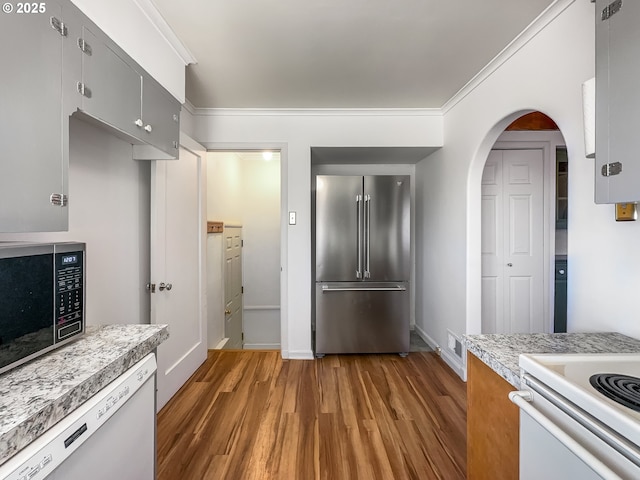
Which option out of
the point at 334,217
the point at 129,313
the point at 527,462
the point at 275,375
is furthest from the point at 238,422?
the point at 334,217

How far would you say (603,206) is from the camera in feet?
4.32

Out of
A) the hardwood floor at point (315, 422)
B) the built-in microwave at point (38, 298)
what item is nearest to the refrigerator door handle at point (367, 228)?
the hardwood floor at point (315, 422)

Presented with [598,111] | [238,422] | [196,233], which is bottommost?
[238,422]

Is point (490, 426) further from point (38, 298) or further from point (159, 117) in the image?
point (159, 117)

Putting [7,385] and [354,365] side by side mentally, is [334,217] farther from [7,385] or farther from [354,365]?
[7,385]

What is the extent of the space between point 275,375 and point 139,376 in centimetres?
183

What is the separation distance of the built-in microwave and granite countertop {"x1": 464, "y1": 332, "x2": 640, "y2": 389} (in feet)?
5.04

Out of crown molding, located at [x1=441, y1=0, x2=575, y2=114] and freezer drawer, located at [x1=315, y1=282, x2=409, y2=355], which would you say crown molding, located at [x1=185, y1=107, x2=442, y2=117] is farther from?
freezer drawer, located at [x1=315, y1=282, x2=409, y2=355]

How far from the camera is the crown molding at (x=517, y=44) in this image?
1.56 m

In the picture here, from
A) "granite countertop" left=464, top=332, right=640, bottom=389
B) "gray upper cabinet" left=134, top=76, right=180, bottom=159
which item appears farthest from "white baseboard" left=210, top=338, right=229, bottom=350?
"granite countertop" left=464, top=332, right=640, bottom=389

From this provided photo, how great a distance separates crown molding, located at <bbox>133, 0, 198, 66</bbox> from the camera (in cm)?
155

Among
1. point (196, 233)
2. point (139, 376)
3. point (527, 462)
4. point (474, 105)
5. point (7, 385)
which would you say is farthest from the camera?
point (196, 233)

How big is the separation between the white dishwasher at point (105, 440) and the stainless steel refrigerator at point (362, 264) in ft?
6.82

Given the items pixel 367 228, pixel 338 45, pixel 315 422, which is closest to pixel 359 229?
pixel 367 228
